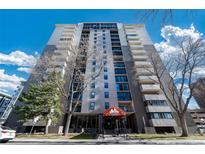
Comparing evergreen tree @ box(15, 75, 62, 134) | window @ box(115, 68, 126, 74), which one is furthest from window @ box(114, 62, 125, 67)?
evergreen tree @ box(15, 75, 62, 134)

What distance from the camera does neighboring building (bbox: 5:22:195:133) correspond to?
1700 cm

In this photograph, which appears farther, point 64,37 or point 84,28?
point 84,28

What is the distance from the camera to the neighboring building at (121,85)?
17000 millimetres

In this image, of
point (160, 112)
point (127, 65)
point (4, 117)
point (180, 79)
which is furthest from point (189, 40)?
point (4, 117)

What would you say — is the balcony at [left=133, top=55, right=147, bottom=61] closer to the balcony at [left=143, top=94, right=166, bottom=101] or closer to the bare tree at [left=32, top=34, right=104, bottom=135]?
the balcony at [left=143, top=94, right=166, bottom=101]

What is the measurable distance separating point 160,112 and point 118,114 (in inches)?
346

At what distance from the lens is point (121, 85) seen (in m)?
20.6

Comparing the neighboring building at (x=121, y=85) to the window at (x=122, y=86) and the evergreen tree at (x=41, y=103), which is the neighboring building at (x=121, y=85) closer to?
the window at (x=122, y=86)

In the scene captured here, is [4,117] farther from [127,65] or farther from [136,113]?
[127,65]

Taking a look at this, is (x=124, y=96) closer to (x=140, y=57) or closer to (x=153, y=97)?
(x=153, y=97)

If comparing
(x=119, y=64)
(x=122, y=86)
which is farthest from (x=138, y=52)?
(x=122, y=86)

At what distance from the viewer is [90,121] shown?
59.1ft

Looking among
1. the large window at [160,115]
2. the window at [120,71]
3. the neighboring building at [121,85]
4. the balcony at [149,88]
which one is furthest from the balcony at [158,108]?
the window at [120,71]

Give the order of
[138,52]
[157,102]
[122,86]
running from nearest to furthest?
[157,102] → [122,86] → [138,52]
